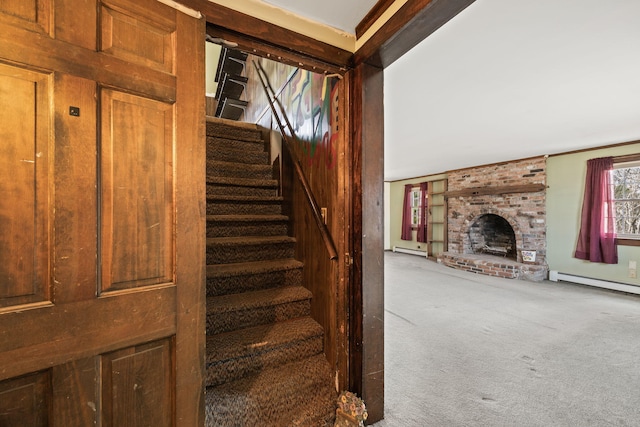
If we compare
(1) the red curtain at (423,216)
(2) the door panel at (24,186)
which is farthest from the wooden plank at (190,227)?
(1) the red curtain at (423,216)

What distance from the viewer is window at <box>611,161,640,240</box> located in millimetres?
3992

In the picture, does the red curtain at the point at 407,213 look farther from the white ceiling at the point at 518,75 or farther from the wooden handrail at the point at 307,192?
the wooden handrail at the point at 307,192

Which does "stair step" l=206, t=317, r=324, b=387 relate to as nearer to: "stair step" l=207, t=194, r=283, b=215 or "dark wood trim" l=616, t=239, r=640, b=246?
"stair step" l=207, t=194, r=283, b=215

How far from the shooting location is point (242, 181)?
2.57 metres

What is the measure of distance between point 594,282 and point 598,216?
3.70 feet

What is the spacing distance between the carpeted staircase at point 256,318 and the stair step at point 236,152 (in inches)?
0.6

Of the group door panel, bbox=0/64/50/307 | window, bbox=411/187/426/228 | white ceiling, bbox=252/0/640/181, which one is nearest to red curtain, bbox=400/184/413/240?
window, bbox=411/187/426/228

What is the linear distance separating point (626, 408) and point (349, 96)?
2.57 m

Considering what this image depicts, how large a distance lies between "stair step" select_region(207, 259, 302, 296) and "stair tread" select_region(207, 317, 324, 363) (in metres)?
0.31

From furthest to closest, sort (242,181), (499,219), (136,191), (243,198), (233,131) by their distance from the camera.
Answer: (499,219) < (233,131) < (242,181) < (243,198) < (136,191)

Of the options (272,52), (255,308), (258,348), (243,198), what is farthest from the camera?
(243,198)

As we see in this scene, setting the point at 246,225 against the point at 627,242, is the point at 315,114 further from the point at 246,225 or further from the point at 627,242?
the point at 627,242

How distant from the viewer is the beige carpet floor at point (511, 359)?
160 centimetres

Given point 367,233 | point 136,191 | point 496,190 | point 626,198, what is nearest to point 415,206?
point 496,190
